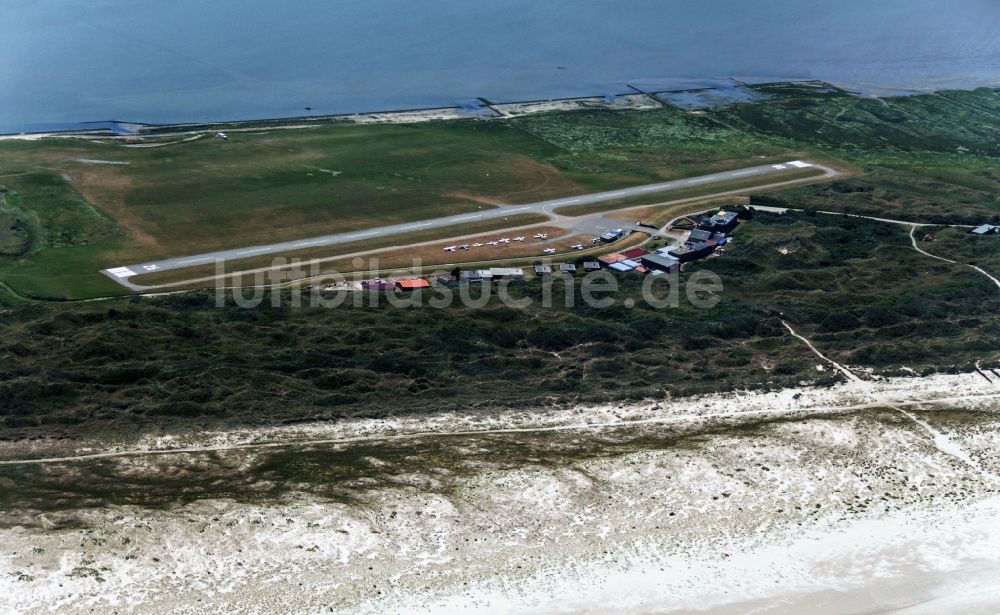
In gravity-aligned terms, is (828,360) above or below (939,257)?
below

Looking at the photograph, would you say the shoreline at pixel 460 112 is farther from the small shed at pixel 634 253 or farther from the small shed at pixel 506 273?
the small shed at pixel 506 273

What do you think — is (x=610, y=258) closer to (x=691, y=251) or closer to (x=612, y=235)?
(x=612, y=235)

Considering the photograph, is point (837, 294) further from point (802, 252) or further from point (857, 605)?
point (857, 605)

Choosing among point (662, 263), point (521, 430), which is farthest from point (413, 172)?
point (521, 430)

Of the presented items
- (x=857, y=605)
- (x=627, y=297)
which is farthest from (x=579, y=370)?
(x=857, y=605)

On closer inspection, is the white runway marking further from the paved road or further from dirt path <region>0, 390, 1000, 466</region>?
dirt path <region>0, 390, 1000, 466</region>

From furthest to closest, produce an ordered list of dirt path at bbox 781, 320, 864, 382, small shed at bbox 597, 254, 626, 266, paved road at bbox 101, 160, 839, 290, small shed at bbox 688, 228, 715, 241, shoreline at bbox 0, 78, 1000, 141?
shoreline at bbox 0, 78, 1000, 141 → small shed at bbox 688, 228, 715, 241 → small shed at bbox 597, 254, 626, 266 → paved road at bbox 101, 160, 839, 290 → dirt path at bbox 781, 320, 864, 382

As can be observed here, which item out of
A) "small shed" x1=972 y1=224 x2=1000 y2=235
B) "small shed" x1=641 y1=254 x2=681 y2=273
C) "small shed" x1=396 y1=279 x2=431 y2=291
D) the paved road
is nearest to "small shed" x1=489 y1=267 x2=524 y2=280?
"small shed" x1=396 y1=279 x2=431 y2=291
